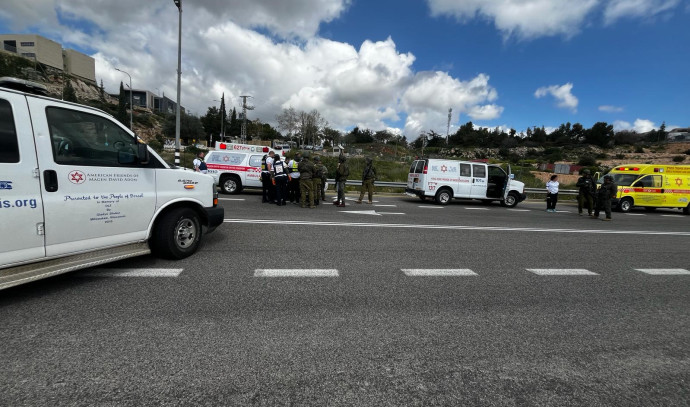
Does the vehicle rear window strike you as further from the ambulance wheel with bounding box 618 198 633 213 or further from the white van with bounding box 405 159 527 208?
the ambulance wheel with bounding box 618 198 633 213

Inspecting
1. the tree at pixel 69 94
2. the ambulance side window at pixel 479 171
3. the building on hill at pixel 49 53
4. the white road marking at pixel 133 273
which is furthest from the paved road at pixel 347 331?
the building on hill at pixel 49 53

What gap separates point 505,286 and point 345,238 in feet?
10.1

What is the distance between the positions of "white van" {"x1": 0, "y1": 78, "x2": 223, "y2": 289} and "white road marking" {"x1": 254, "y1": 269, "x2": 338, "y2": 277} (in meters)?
1.31

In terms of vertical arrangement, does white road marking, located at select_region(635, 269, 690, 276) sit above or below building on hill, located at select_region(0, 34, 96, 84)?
below

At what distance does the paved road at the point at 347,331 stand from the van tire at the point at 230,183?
28.0 ft

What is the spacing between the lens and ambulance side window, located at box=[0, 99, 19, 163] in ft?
9.79

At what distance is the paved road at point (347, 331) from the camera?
7.00 feet

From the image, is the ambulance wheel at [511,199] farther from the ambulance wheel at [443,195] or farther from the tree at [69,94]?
the tree at [69,94]

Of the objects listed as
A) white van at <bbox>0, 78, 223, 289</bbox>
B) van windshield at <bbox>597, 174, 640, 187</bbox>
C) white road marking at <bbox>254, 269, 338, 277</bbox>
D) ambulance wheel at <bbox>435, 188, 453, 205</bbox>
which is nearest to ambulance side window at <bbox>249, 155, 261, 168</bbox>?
ambulance wheel at <bbox>435, 188, 453, 205</bbox>

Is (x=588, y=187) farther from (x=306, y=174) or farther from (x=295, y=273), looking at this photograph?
(x=295, y=273)

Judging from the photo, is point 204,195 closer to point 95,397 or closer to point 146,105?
point 95,397

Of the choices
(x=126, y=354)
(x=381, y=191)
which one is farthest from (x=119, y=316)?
(x=381, y=191)

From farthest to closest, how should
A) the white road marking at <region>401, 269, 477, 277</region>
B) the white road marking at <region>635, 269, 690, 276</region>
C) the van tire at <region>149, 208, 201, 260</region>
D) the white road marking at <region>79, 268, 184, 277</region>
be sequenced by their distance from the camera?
the white road marking at <region>635, 269, 690, 276</region> < the white road marking at <region>401, 269, 477, 277</region> < the van tire at <region>149, 208, 201, 260</region> < the white road marking at <region>79, 268, 184, 277</region>

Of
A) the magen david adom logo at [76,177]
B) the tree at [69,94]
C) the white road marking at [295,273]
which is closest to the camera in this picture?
the magen david adom logo at [76,177]
